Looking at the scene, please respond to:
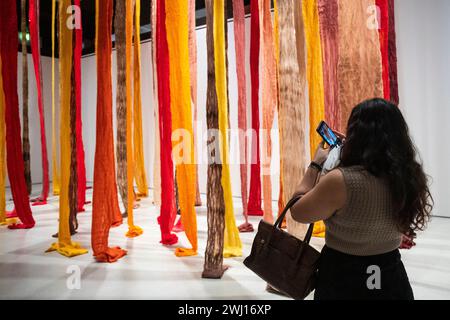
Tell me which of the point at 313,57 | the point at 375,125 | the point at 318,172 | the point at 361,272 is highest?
the point at 313,57

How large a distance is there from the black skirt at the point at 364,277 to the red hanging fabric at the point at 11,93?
290 centimetres

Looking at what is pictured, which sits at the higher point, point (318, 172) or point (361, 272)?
point (318, 172)

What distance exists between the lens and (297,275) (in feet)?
3.48

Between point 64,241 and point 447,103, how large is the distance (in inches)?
144

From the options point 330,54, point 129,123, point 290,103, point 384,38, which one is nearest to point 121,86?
point 129,123

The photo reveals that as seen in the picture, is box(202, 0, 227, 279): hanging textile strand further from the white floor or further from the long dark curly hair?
the long dark curly hair

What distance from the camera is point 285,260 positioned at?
1086mm

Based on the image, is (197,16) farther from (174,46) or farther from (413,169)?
(413,169)

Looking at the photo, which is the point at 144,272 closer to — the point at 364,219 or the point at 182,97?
the point at 182,97

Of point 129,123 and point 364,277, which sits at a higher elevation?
point 129,123

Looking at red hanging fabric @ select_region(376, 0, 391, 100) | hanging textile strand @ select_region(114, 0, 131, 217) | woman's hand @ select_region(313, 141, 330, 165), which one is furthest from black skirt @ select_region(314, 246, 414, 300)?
hanging textile strand @ select_region(114, 0, 131, 217)

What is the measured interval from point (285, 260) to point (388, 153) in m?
0.44

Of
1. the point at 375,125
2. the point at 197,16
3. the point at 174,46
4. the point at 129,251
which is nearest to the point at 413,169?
the point at 375,125

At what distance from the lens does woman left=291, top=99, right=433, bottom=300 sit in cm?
91
